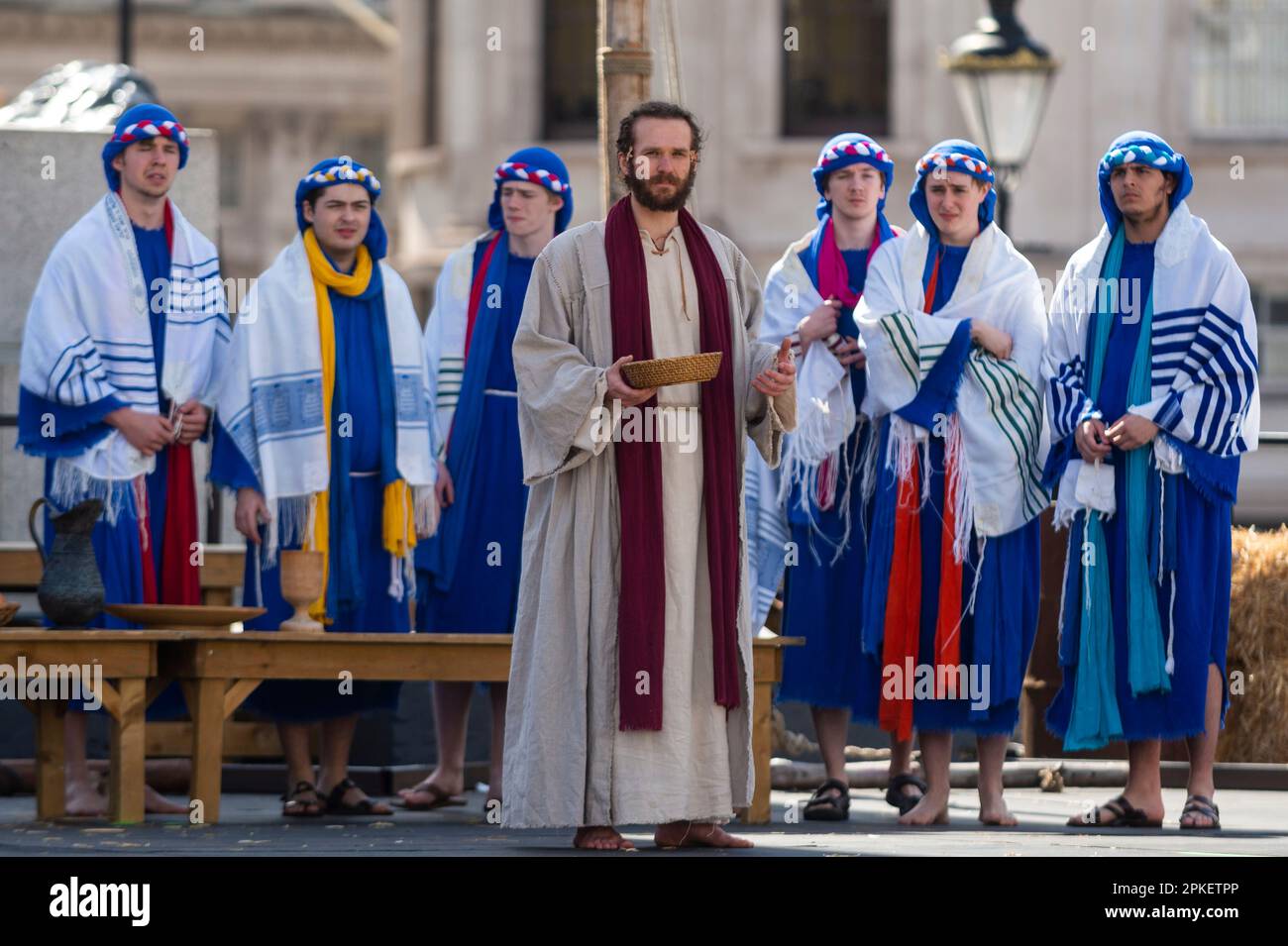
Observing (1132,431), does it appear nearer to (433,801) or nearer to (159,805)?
(433,801)

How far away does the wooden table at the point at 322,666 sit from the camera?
967 centimetres

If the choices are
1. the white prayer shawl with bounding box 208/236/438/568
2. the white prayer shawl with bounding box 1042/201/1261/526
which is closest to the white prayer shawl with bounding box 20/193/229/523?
the white prayer shawl with bounding box 208/236/438/568

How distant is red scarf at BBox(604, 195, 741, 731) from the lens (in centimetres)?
830

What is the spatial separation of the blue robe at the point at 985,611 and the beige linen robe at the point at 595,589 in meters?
1.58

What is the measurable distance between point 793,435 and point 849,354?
13.6 inches

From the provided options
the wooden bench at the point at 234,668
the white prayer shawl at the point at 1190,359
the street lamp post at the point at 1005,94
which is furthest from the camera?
the street lamp post at the point at 1005,94

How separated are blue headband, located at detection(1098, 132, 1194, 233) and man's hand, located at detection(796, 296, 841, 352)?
3.26ft

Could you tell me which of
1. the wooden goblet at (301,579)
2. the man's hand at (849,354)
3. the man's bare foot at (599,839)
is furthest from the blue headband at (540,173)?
the man's bare foot at (599,839)

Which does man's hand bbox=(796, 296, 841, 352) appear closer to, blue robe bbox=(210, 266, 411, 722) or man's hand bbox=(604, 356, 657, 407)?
blue robe bbox=(210, 266, 411, 722)

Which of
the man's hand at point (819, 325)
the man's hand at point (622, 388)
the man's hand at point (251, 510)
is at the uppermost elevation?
the man's hand at point (819, 325)

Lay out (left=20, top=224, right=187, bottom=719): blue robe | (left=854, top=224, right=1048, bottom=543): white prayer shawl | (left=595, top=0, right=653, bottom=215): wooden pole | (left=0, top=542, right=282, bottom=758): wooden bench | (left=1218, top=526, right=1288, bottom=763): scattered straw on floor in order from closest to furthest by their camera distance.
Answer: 1. (left=854, top=224, right=1048, bottom=543): white prayer shawl
2. (left=20, top=224, right=187, bottom=719): blue robe
3. (left=595, top=0, right=653, bottom=215): wooden pole
4. (left=0, top=542, right=282, bottom=758): wooden bench
5. (left=1218, top=526, right=1288, bottom=763): scattered straw on floor

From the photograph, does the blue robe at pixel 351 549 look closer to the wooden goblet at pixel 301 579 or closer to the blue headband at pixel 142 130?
the wooden goblet at pixel 301 579

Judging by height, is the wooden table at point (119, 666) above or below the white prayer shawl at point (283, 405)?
below

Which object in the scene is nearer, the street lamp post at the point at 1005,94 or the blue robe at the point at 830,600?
the blue robe at the point at 830,600
